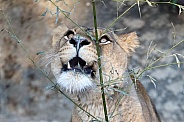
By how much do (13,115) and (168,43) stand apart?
1562 mm

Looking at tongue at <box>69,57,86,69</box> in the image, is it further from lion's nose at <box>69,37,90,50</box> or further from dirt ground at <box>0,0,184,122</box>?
dirt ground at <box>0,0,184,122</box>

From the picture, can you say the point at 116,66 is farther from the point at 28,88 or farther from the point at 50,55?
the point at 28,88

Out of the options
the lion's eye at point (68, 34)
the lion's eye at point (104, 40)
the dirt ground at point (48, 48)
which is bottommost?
the dirt ground at point (48, 48)

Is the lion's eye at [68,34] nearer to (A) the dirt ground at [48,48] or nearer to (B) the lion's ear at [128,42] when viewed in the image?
(B) the lion's ear at [128,42]

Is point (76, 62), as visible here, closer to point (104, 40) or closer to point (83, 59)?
point (83, 59)

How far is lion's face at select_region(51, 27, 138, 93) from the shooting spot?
2.48 m

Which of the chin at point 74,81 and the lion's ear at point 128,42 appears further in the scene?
the lion's ear at point 128,42

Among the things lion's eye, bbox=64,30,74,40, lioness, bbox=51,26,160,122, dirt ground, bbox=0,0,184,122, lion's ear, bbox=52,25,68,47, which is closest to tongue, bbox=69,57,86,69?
lioness, bbox=51,26,160,122

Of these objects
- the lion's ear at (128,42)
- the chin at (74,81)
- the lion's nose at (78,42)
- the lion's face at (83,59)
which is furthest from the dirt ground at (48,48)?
the lion's nose at (78,42)

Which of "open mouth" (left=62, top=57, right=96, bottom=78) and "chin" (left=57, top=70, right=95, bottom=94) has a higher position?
"open mouth" (left=62, top=57, right=96, bottom=78)

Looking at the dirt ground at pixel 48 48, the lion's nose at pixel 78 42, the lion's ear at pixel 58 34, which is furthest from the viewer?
the dirt ground at pixel 48 48

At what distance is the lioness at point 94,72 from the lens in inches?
98.5

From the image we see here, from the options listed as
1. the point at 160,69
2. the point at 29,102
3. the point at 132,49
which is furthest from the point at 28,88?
the point at 132,49

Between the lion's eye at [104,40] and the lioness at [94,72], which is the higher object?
the lion's eye at [104,40]
